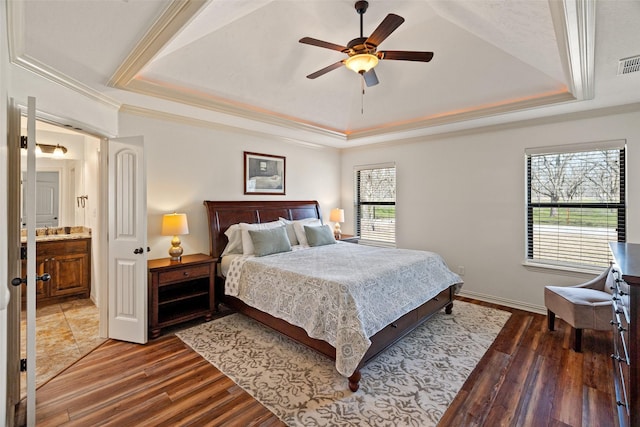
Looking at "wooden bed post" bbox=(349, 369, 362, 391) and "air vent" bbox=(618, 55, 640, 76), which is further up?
"air vent" bbox=(618, 55, 640, 76)

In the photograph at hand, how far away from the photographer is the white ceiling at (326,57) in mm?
1955

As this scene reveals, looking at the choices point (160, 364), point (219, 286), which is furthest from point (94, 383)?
point (219, 286)

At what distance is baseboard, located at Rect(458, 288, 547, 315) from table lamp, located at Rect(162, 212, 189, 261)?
4087 mm

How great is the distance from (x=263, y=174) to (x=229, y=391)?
3.25 metres

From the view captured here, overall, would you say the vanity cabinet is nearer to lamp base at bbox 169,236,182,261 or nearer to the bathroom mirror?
the bathroom mirror

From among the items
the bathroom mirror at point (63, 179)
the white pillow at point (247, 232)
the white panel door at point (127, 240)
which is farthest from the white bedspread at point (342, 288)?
the bathroom mirror at point (63, 179)

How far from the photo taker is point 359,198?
610 cm

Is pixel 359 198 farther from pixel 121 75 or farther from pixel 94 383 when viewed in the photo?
pixel 94 383

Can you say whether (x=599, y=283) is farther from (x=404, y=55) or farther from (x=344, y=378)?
(x=404, y=55)

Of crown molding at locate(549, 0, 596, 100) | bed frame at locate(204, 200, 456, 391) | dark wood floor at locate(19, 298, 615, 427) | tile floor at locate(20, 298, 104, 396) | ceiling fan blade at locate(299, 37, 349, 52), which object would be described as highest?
ceiling fan blade at locate(299, 37, 349, 52)

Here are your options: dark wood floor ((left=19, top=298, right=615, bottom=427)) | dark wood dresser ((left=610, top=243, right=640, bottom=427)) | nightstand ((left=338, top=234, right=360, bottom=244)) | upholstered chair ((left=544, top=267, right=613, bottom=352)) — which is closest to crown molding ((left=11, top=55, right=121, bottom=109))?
dark wood floor ((left=19, top=298, right=615, bottom=427))

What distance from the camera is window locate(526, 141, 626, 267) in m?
3.50

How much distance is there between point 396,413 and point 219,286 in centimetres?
261

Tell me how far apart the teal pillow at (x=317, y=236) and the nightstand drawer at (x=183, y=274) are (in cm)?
149
